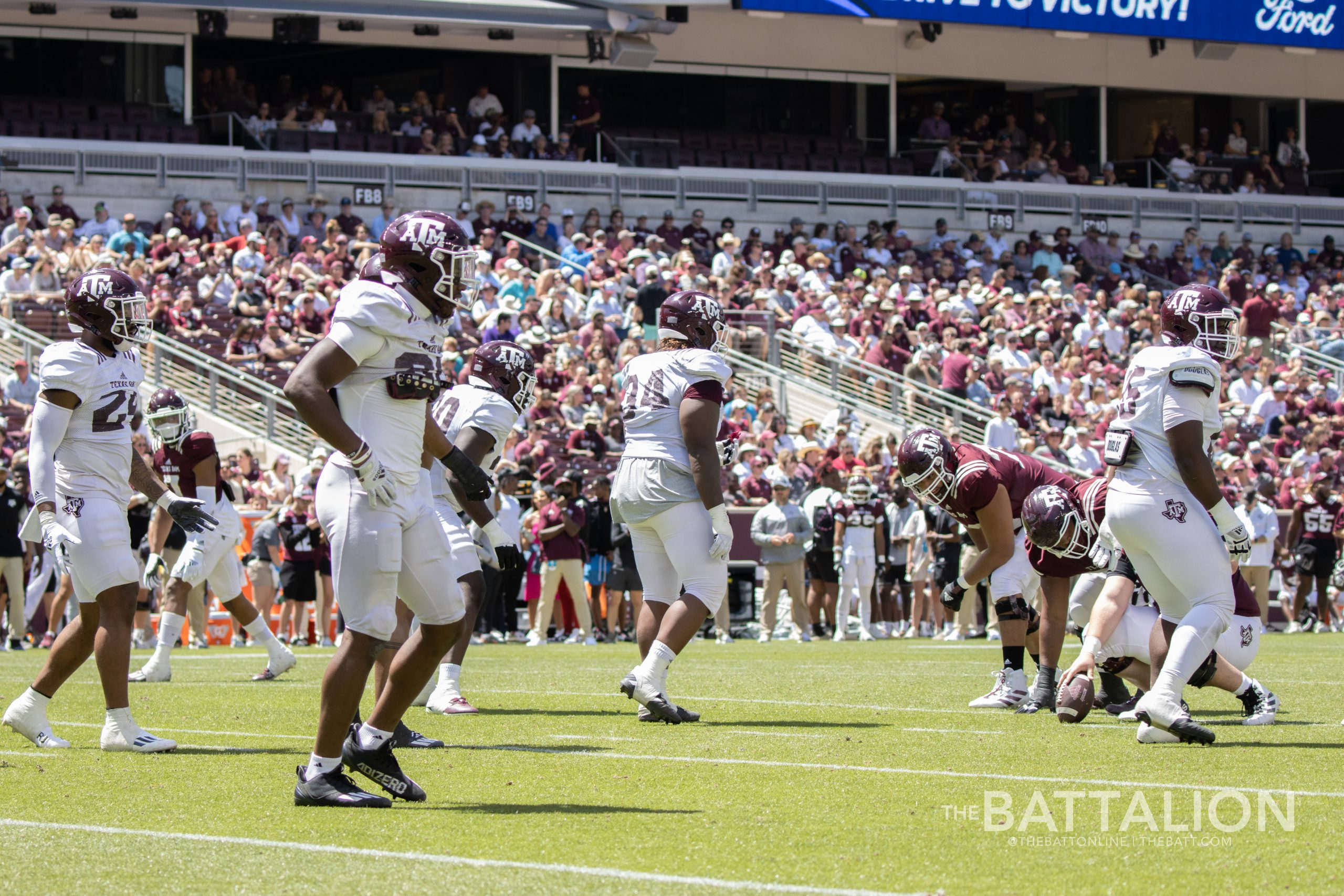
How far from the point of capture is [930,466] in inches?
357

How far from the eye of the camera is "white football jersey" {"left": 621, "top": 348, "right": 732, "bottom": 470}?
8.80 meters

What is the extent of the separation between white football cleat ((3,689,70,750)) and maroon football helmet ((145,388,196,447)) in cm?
369

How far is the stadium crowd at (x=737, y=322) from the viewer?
20.8 m

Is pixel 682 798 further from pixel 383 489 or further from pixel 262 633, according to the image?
pixel 262 633

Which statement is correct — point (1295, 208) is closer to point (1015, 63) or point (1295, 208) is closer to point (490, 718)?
point (1015, 63)

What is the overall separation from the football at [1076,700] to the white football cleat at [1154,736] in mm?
630

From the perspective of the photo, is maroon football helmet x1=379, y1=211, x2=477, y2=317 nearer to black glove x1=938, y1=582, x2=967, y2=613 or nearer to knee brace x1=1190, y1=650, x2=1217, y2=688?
black glove x1=938, y1=582, x2=967, y2=613

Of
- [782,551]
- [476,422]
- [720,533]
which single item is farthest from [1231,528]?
[782,551]

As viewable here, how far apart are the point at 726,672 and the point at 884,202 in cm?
2348

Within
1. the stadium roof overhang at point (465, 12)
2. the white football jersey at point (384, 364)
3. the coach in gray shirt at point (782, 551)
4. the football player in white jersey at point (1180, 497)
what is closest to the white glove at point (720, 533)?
the football player in white jersey at point (1180, 497)

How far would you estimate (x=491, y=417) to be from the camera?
875cm

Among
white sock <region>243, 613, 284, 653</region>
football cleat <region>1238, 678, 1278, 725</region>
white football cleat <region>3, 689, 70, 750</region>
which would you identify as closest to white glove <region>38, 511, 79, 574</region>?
white football cleat <region>3, 689, 70, 750</region>

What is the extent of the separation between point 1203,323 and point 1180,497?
2.66 feet

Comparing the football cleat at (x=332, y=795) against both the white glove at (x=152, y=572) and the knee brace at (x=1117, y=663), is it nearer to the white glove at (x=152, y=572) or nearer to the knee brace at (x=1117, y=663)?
the white glove at (x=152, y=572)
